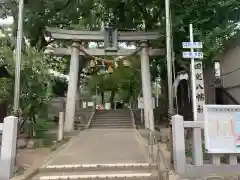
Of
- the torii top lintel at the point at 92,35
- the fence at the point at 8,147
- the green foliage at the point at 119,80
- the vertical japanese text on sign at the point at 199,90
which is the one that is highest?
the torii top lintel at the point at 92,35

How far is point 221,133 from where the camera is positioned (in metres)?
7.42

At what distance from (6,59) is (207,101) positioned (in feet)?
45.5

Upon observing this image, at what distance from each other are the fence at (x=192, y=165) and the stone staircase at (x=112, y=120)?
12535 mm

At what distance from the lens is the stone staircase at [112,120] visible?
797 inches

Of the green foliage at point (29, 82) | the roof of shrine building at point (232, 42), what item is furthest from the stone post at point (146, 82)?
the green foliage at point (29, 82)

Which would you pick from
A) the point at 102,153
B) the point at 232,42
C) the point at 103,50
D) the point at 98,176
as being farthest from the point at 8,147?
the point at 232,42

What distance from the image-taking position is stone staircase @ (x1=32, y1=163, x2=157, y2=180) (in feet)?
25.1

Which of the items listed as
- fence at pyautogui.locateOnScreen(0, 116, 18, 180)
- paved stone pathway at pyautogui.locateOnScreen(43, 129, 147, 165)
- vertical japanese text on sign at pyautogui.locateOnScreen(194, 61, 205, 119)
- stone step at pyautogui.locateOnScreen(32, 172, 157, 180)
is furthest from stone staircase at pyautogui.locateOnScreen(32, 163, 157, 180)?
vertical japanese text on sign at pyautogui.locateOnScreen(194, 61, 205, 119)

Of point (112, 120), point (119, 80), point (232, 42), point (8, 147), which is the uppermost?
point (232, 42)

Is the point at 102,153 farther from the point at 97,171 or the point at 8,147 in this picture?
the point at 8,147

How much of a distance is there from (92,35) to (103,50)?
1.28 metres

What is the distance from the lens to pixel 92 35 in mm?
18922

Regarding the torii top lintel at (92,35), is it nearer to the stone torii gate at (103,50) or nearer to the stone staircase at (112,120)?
the stone torii gate at (103,50)

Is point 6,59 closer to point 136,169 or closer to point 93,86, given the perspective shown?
point 136,169
